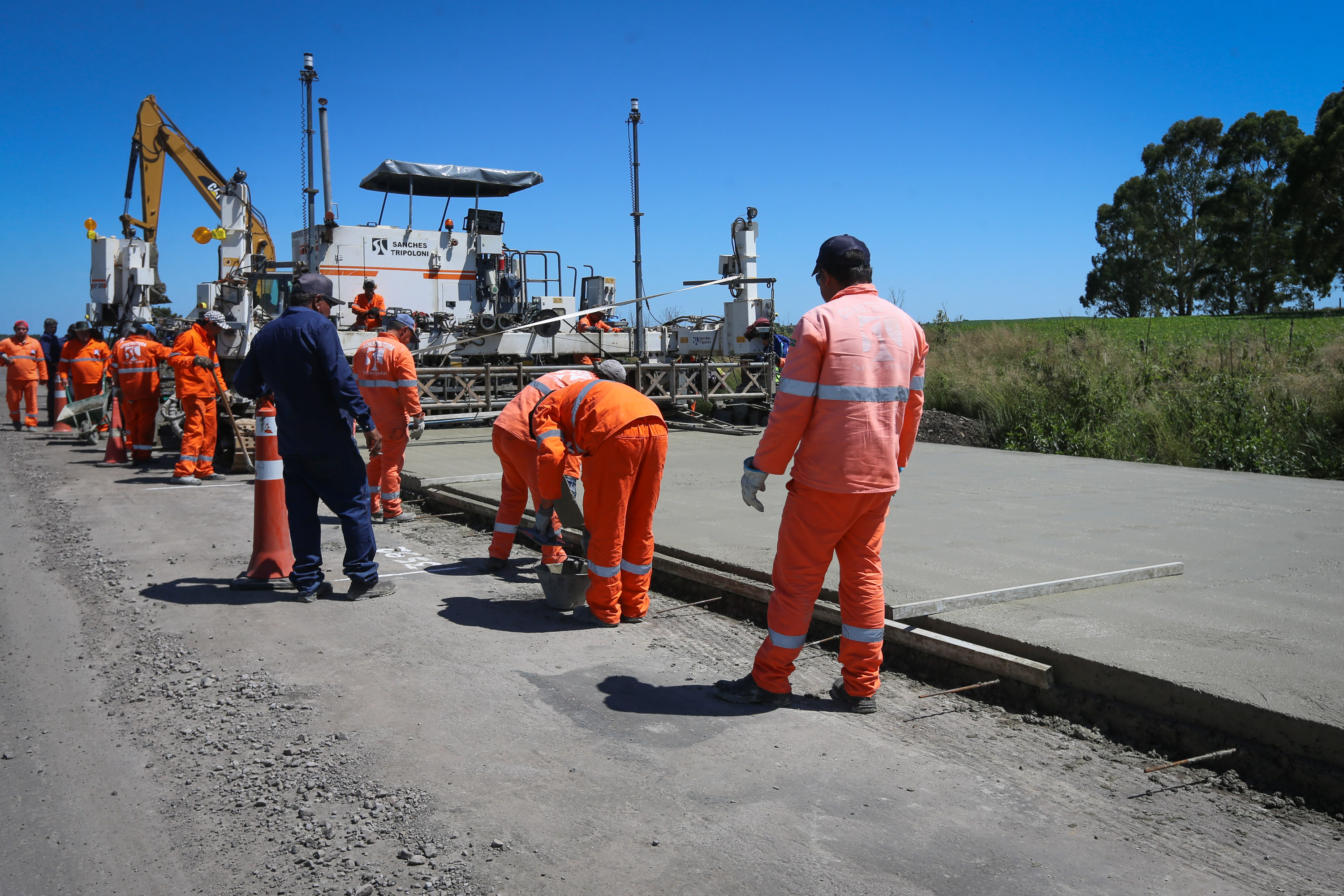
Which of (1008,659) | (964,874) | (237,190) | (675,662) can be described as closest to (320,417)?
(675,662)

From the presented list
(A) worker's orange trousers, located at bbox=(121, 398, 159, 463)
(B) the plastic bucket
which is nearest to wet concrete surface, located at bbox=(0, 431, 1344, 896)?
(B) the plastic bucket

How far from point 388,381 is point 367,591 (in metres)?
2.78

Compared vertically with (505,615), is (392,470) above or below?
above

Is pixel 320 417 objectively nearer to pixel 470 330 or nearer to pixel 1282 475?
pixel 1282 475

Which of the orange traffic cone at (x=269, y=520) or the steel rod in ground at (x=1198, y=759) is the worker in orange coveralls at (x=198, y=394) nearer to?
the orange traffic cone at (x=269, y=520)

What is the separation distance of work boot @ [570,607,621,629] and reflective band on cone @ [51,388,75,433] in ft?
48.6

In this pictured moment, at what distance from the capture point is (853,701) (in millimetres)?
4020

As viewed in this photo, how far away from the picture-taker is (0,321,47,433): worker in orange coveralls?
17641 mm

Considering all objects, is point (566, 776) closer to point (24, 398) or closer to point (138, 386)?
point (138, 386)

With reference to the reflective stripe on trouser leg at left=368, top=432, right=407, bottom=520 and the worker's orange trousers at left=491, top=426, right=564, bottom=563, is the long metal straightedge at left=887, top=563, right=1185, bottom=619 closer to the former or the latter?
the worker's orange trousers at left=491, top=426, right=564, bottom=563

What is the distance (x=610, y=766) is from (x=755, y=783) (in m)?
0.53

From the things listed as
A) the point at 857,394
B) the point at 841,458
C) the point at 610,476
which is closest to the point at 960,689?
the point at 841,458

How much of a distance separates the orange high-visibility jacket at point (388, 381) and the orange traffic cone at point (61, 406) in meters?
11.8

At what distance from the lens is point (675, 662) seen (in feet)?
15.5
